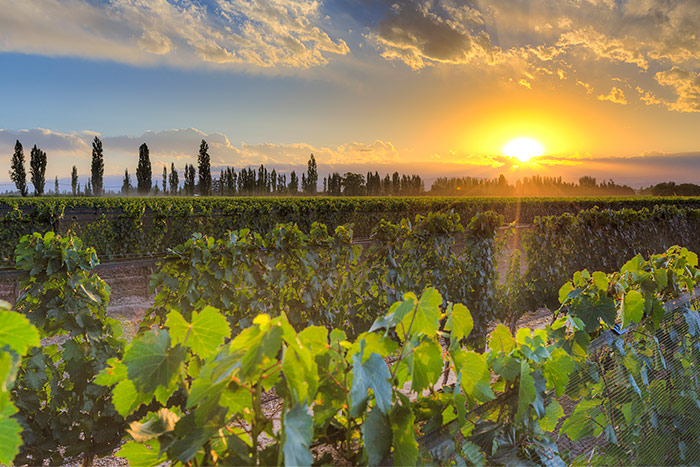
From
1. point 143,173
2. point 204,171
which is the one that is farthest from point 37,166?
point 204,171

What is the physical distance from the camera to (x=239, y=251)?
459cm

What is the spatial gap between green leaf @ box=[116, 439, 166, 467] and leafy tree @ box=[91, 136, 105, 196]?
120 metres

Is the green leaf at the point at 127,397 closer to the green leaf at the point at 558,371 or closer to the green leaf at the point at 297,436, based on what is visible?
the green leaf at the point at 297,436

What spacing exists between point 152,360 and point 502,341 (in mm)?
1064

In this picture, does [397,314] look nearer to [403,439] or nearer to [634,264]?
[403,439]

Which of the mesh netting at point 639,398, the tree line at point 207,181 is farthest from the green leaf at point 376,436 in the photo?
the tree line at point 207,181

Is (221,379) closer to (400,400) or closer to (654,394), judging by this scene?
(400,400)

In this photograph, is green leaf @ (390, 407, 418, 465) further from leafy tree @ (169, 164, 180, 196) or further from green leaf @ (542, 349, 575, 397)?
leafy tree @ (169, 164, 180, 196)

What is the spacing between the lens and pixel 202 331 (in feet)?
3.45

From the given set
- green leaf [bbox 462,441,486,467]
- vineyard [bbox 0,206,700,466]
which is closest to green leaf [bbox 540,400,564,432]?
vineyard [bbox 0,206,700,466]

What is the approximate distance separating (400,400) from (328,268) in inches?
173

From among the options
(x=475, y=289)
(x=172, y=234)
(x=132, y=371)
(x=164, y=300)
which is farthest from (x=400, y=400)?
(x=172, y=234)

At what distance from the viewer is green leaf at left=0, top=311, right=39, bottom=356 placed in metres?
0.75

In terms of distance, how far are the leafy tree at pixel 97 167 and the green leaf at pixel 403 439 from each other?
394ft
